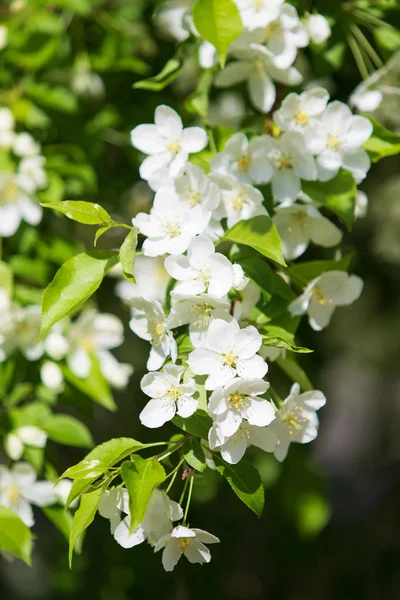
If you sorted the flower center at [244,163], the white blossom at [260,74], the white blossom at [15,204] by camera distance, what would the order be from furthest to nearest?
the white blossom at [15,204] → the white blossom at [260,74] → the flower center at [244,163]

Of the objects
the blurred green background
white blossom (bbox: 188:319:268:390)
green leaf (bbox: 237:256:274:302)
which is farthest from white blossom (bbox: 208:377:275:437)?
the blurred green background

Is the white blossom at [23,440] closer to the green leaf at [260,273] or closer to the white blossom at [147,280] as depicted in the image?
the white blossom at [147,280]

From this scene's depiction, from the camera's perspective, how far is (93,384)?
1.71 meters

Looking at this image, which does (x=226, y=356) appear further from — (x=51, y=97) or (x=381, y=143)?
(x=51, y=97)

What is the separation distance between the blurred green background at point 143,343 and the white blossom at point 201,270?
615mm

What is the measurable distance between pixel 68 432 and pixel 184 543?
527 millimetres

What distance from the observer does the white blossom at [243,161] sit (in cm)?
136

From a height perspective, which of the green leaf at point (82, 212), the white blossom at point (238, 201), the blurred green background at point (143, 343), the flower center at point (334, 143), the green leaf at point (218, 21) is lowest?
the blurred green background at point (143, 343)

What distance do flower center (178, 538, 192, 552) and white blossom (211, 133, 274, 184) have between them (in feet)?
2.21

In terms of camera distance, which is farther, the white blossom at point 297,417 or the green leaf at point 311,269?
the green leaf at point 311,269

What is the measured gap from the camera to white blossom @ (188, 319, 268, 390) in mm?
1104

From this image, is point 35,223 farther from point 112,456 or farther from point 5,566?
point 5,566

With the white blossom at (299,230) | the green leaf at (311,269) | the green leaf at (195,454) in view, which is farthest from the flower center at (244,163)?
the green leaf at (195,454)

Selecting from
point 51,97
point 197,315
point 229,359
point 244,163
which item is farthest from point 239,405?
point 51,97
